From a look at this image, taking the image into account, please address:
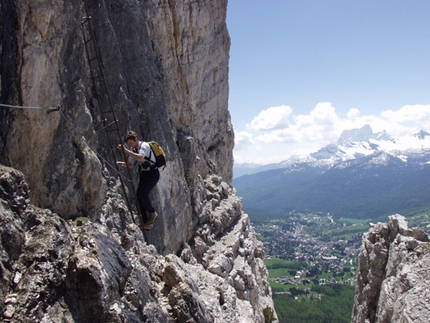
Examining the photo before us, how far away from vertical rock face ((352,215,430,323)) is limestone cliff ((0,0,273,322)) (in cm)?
794

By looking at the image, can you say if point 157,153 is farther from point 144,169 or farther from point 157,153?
point 144,169

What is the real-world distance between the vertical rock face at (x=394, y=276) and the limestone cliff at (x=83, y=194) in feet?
26.0

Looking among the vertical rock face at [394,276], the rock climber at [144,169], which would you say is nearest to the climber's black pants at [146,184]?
the rock climber at [144,169]

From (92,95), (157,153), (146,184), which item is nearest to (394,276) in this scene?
(146,184)

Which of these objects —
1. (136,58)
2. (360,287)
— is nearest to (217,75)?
(136,58)

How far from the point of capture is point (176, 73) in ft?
102

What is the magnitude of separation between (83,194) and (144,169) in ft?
7.69

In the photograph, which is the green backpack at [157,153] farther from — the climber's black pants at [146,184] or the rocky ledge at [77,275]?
the rocky ledge at [77,275]

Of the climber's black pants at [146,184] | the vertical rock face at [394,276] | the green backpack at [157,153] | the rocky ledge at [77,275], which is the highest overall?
the green backpack at [157,153]

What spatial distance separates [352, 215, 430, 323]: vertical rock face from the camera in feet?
61.0

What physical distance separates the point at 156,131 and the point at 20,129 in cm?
1117

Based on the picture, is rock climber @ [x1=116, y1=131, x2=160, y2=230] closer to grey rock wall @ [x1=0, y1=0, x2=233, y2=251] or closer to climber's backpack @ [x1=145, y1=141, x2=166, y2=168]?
climber's backpack @ [x1=145, y1=141, x2=166, y2=168]

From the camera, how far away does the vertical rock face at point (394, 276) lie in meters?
18.6

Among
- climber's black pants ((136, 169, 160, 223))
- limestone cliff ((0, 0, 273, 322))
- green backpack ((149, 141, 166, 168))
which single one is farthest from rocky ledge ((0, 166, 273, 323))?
green backpack ((149, 141, 166, 168))
